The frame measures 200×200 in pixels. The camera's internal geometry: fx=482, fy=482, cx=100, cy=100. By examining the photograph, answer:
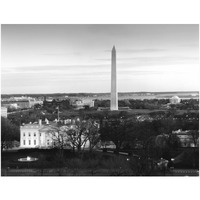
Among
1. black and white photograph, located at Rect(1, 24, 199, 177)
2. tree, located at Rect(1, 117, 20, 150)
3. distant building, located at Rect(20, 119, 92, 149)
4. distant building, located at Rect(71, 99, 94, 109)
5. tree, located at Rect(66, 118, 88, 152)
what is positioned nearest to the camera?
black and white photograph, located at Rect(1, 24, 199, 177)

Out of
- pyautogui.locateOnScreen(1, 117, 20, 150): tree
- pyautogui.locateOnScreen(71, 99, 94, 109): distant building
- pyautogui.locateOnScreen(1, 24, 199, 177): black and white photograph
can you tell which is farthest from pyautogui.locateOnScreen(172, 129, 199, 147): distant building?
pyautogui.locateOnScreen(1, 117, 20, 150): tree

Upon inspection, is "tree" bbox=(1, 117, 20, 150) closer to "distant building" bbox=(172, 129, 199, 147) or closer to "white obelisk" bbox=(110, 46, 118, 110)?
"white obelisk" bbox=(110, 46, 118, 110)

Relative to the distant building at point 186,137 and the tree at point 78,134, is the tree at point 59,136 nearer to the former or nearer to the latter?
the tree at point 78,134

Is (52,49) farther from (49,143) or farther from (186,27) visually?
(186,27)

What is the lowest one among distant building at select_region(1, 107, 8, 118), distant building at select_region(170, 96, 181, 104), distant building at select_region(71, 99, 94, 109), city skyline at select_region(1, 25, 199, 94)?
distant building at select_region(1, 107, 8, 118)

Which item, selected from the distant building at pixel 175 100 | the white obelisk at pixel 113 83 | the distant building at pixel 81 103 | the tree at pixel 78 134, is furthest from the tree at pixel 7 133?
the distant building at pixel 175 100
